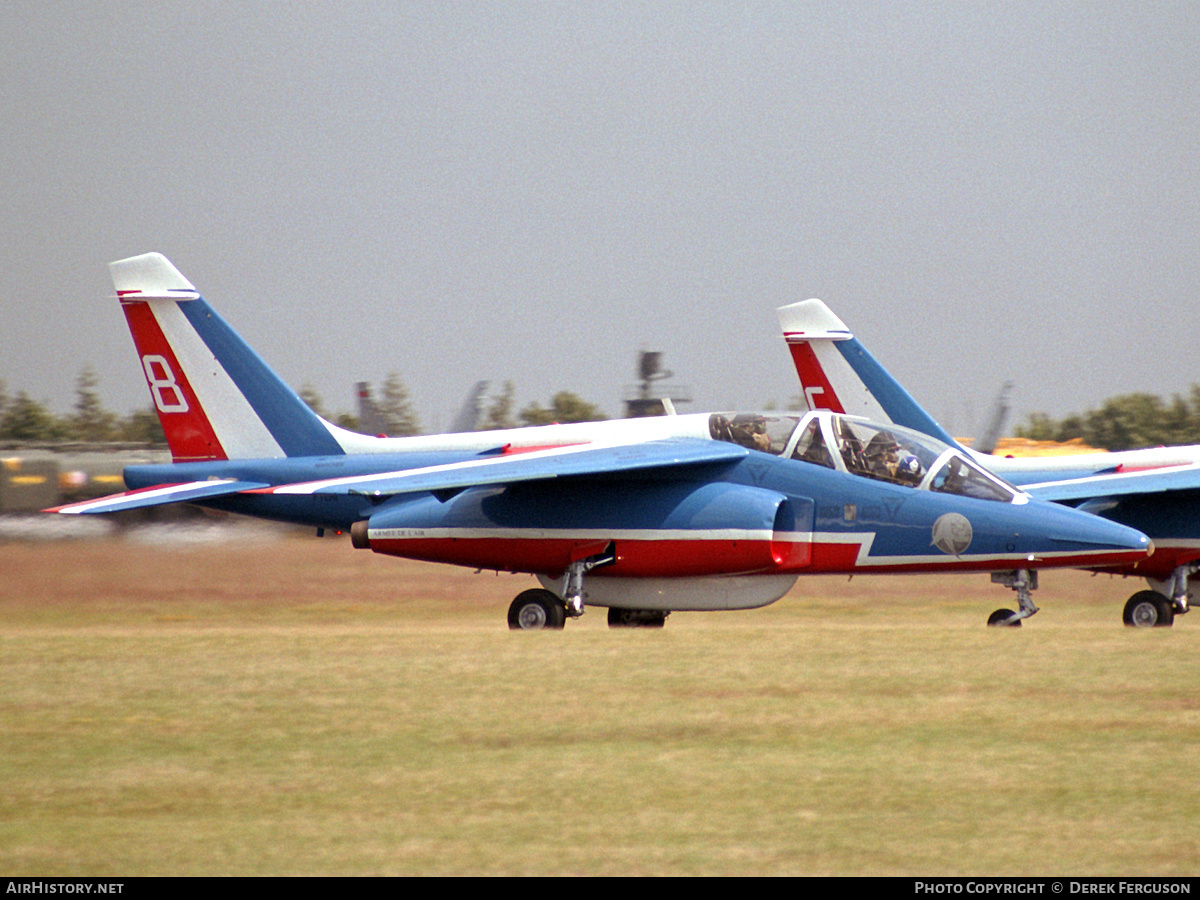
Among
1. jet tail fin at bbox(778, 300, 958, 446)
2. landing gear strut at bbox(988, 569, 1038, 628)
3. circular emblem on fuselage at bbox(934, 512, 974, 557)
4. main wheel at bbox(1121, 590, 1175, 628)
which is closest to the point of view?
circular emblem on fuselage at bbox(934, 512, 974, 557)

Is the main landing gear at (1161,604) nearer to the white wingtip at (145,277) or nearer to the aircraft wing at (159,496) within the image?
the aircraft wing at (159,496)

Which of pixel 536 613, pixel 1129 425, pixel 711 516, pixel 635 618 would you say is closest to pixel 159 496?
pixel 536 613

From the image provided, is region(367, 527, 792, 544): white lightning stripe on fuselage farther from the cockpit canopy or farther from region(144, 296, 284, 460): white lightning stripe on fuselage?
region(144, 296, 284, 460): white lightning stripe on fuselage

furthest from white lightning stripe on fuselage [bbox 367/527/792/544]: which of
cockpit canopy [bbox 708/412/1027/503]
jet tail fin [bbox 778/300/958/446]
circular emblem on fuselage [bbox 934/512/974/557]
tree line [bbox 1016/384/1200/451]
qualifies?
tree line [bbox 1016/384/1200/451]

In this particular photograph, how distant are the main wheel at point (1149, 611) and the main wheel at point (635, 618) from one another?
5034 mm

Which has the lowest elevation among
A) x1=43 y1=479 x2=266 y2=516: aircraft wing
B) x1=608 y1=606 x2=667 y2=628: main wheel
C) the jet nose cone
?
x1=608 y1=606 x2=667 y2=628: main wheel

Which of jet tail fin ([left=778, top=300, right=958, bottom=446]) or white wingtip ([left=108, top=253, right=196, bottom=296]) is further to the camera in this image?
jet tail fin ([left=778, top=300, right=958, bottom=446])

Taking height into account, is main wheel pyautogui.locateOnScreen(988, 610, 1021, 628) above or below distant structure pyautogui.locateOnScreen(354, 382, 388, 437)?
below

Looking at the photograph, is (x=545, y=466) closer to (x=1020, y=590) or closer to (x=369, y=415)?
(x=1020, y=590)

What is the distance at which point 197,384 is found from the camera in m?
16.8

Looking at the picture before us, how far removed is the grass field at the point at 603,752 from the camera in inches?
242

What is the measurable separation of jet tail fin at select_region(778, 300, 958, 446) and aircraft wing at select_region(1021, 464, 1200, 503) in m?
4.64

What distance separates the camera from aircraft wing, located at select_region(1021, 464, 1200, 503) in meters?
15.3

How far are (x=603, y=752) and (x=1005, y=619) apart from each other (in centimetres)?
761
